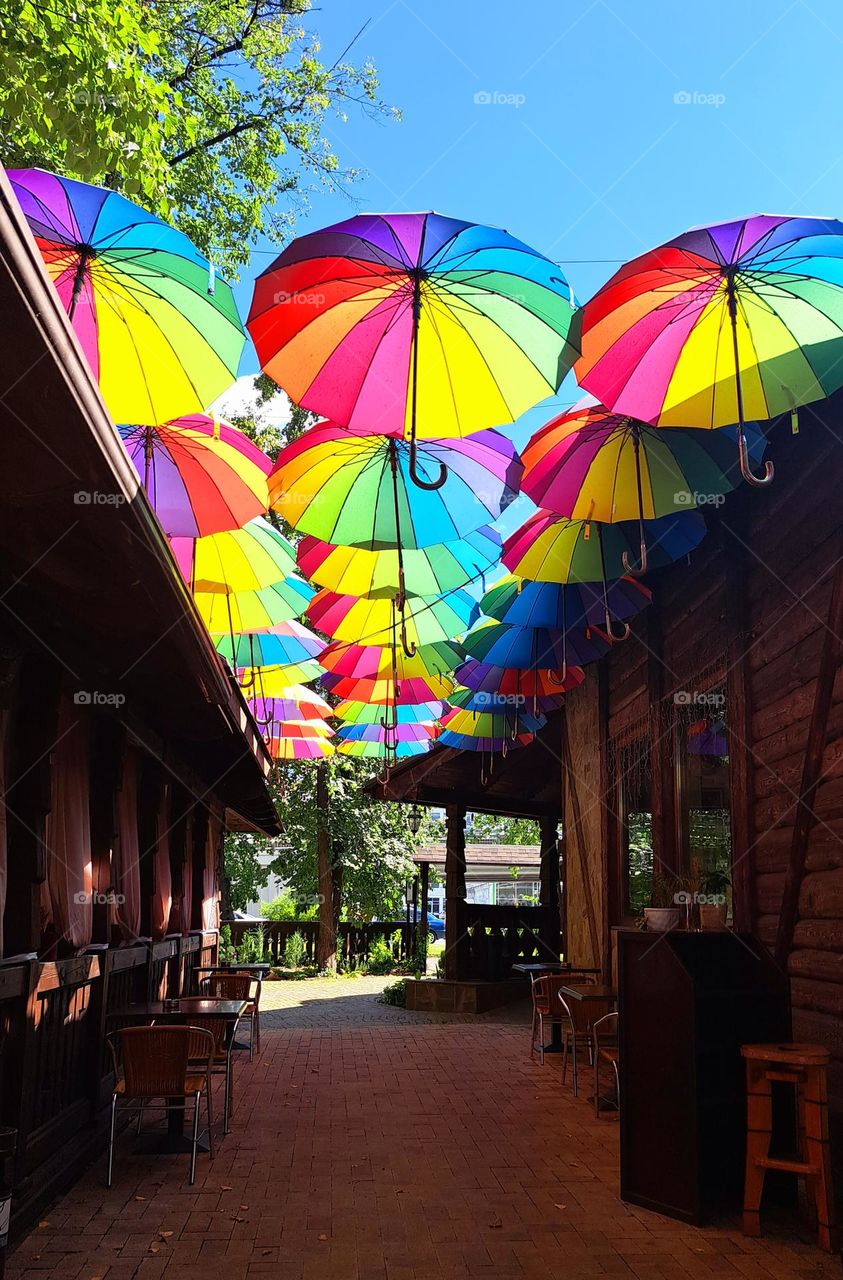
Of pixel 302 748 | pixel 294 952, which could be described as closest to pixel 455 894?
pixel 302 748

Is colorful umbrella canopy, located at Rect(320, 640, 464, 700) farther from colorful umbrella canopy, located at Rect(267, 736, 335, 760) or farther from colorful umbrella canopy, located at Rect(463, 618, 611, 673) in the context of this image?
colorful umbrella canopy, located at Rect(267, 736, 335, 760)

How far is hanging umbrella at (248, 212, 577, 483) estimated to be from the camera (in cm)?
411

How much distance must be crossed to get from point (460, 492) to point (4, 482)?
411 cm

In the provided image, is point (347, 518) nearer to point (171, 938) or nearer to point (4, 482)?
point (4, 482)

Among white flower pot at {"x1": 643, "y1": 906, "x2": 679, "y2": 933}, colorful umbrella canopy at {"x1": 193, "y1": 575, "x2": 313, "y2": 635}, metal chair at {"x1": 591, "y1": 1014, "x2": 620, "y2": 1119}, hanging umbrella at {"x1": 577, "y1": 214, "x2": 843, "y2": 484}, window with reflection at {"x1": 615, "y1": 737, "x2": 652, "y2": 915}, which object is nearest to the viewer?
hanging umbrella at {"x1": 577, "y1": 214, "x2": 843, "y2": 484}

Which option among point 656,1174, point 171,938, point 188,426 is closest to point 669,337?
point 188,426

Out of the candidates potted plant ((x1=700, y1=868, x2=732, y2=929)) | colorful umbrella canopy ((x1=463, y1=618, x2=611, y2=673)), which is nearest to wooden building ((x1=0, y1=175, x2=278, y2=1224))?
colorful umbrella canopy ((x1=463, y1=618, x2=611, y2=673))

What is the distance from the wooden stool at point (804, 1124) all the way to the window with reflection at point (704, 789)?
1.90m

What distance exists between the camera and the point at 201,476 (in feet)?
21.3

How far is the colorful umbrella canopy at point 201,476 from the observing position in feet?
21.1

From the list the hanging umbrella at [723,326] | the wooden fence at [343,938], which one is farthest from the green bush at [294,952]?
the hanging umbrella at [723,326]

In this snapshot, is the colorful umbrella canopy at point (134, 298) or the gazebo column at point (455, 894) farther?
the gazebo column at point (455, 894)

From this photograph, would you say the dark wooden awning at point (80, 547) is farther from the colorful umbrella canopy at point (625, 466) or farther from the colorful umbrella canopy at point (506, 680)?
the colorful umbrella canopy at point (506, 680)

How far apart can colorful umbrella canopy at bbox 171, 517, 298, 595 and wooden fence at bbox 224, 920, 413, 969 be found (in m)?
15.0
